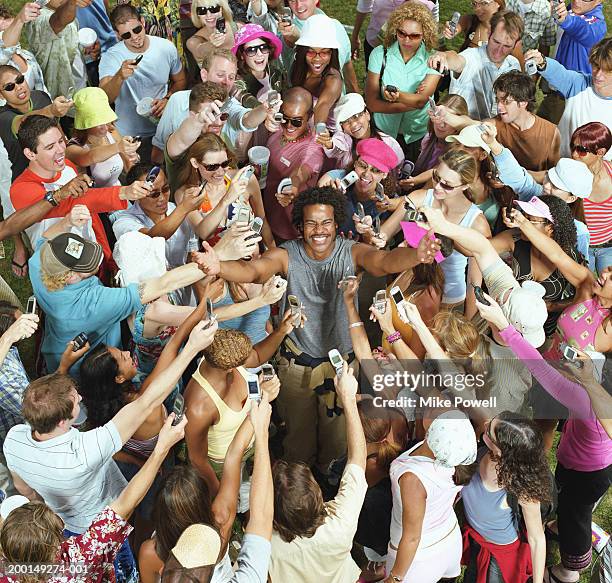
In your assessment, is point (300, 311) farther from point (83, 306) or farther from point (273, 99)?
point (273, 99)

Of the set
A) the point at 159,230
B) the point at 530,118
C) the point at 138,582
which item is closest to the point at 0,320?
the point at 159,230

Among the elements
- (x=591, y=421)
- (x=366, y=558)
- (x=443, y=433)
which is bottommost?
(x=366, y=558)

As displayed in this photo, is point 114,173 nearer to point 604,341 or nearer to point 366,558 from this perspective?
point 366,558

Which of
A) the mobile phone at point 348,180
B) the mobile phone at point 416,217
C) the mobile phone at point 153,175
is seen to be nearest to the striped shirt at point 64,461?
the mobile phone at point 153,175

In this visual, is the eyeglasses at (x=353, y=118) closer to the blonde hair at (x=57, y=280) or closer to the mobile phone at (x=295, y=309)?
the mobile phone at (x=295, y=309)

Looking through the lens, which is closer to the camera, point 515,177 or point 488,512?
point 488,512

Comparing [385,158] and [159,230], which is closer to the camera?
[159,230]

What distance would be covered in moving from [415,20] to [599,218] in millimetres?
2261

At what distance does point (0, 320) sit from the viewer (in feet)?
12.7

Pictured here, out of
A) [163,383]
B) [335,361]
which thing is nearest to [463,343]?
[335,361]

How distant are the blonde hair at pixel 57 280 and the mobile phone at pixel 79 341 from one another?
0.31 meters

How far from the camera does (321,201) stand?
14.3 feet

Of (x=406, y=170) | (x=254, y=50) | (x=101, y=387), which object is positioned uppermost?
(x=254, y=50)

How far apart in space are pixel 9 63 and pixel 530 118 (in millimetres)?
4173
